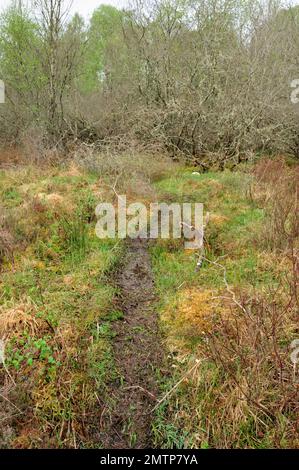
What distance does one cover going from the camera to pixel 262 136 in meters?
9.77

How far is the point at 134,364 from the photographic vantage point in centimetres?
324

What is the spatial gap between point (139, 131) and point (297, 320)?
8.92 metres

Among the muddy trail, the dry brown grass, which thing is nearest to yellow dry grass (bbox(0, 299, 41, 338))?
the muddy trail

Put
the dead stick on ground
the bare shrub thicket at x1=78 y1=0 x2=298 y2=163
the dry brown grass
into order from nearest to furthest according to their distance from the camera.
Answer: the dead stick on ground, the dry brown grass, the bare shrub thicket at x1=78 y1=0 x2=298 y2=163

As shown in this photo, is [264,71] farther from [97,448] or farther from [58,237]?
[97,448]

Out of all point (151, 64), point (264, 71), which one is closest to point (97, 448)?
point (264, 71)

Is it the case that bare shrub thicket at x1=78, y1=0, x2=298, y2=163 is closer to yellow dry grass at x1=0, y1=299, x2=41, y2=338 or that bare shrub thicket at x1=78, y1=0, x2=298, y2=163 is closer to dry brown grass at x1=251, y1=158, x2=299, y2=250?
dry brown grass at x1=251, y1=158, x2=299, y2=250

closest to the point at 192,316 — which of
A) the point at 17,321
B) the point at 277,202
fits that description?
the point at 17,321

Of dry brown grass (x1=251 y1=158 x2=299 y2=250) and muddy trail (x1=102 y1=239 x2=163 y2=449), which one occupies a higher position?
dry brown grass (x1=251 y1=158 x2=299 y2=250)

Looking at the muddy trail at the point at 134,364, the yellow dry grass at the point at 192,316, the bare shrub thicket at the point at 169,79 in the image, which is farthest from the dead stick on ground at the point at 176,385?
the bare shrub thicket at the point at 169,79

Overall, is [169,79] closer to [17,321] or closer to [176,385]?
[17,321]

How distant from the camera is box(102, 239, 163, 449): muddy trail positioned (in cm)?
265

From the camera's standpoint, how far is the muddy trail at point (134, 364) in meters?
2.65

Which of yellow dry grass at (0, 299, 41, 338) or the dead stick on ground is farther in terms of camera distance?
yellow dry grass at (0, 299, 41, 338)
